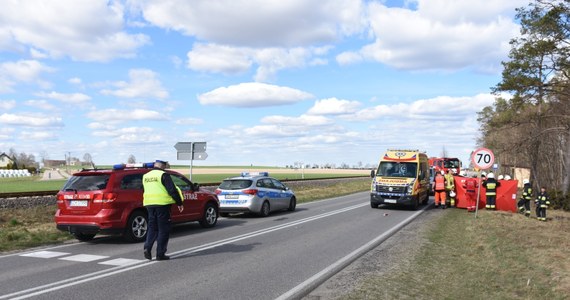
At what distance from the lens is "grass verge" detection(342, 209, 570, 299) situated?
21.0 ft

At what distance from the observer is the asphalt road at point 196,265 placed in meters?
6.33

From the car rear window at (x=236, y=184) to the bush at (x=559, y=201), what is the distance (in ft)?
55.7

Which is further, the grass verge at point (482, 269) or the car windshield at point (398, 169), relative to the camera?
the car windshield at point (398, 169)

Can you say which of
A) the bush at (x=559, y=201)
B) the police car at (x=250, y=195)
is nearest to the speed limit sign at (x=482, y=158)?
the police car at (x=250, y=195)

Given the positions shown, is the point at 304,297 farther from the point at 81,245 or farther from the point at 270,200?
the point at 270,200

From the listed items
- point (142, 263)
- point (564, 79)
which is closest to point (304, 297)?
point (142, 263)

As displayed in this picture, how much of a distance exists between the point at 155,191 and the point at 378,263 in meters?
4.31

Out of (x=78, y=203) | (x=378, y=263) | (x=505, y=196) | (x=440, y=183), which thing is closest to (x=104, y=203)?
(x=78, y=203)

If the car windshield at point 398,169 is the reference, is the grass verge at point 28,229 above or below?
below

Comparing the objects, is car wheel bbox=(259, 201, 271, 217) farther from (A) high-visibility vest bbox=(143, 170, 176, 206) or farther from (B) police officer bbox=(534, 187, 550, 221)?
(B) police officer bbox=(534, 187, 550, 221)

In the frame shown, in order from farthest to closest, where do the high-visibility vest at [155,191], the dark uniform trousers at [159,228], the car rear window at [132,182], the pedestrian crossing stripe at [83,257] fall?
1. the car rear window at [132,182]
2. the high-visibility vest at [155,191]
3. the dark uniform trousers at [159,228]
4. the pedestrian crossing stripe at [83,257]

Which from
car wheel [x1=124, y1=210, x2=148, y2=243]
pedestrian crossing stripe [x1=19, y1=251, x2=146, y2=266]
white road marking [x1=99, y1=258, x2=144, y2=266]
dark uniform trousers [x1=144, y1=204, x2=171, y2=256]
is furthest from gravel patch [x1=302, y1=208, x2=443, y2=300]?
car wheel [x1=124, y1=210, x2=148, y2=243]

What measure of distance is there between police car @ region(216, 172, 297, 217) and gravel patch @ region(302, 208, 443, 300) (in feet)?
18.3

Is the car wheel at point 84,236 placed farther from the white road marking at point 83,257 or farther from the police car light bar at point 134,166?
the white road marking at point 83,257
